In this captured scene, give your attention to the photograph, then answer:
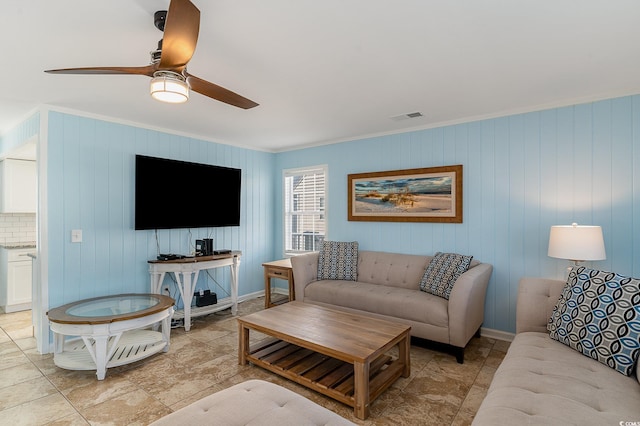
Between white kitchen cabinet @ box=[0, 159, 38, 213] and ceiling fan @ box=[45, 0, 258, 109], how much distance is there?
3.84 m

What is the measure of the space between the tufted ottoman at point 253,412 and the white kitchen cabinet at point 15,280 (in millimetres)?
4550

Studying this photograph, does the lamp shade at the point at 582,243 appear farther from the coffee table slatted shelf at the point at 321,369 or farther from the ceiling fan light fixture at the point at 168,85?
the ceiling fan light fixture at the point at 168,85

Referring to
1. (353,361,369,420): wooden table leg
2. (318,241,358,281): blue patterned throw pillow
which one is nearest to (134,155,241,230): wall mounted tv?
(318,241,358,281): blue patterned throw pillow

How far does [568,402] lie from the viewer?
4.54 ft

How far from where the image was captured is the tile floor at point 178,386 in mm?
2135

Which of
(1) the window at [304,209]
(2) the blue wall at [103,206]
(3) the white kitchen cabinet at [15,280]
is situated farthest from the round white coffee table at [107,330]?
(1) the window at [304,209]

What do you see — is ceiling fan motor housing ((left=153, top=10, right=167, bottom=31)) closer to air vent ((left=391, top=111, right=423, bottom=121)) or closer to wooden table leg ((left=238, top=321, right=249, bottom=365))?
wooden table leg ((left=238, top=321, right=249, bottom=365))

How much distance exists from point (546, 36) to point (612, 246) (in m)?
2.08

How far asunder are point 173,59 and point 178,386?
7.61ft

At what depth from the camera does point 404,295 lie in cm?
333

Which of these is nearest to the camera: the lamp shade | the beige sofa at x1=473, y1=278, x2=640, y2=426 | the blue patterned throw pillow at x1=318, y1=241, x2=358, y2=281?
the beige sofa at x1=473, y1=278, x2=640, y2=426

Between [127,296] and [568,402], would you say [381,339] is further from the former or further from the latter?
[127,296]

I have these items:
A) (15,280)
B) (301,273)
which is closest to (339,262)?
(301,273)

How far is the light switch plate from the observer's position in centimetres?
328
